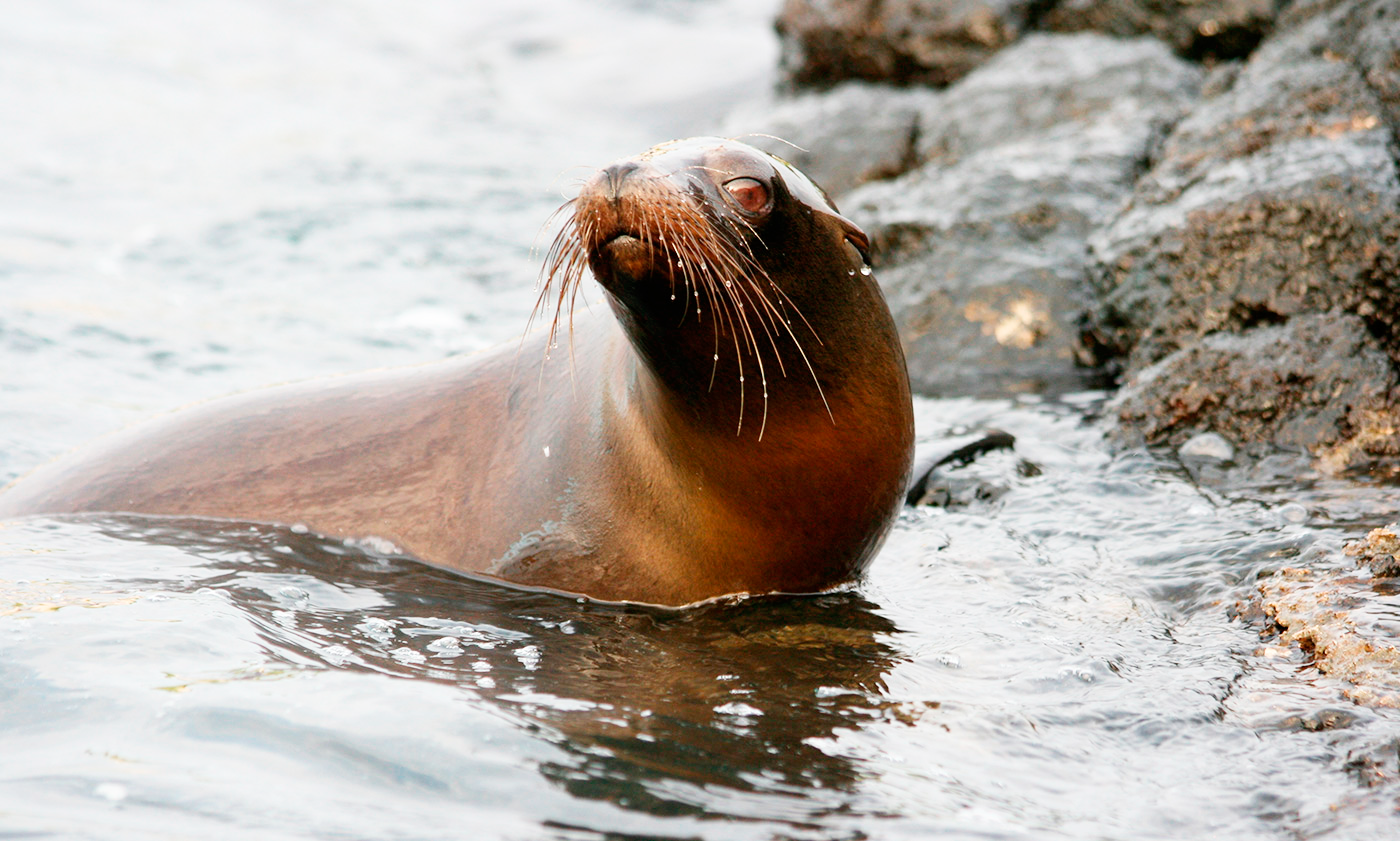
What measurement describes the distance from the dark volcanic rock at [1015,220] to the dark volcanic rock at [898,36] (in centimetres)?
177

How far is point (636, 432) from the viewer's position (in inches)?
174

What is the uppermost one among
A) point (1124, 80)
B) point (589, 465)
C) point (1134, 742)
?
point (1124, 80)

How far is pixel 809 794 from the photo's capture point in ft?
9.81

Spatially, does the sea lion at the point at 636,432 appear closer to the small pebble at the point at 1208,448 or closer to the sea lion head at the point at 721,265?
the sea lion head at the point at 721,265

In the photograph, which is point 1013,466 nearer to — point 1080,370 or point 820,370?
point 1080,370

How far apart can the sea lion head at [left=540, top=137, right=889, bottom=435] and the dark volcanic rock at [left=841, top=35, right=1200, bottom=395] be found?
329 cm

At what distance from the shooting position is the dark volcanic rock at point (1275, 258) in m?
5.85

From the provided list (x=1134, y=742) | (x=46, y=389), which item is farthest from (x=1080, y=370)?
(x=46, y=389)

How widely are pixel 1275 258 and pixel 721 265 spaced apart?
143 inches

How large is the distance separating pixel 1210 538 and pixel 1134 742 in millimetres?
1750

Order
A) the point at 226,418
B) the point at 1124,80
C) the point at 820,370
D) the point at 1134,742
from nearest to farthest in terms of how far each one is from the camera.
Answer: the point at 1134,742 → the point at 820,370 → the point at 226,418 → the point at 1124,80

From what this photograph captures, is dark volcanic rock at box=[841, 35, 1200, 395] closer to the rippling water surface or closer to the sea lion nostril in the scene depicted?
the rippling water surface

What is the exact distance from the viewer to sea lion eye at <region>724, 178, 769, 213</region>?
3.81m

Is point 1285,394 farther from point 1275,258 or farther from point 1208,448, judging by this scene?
point 1275,258
